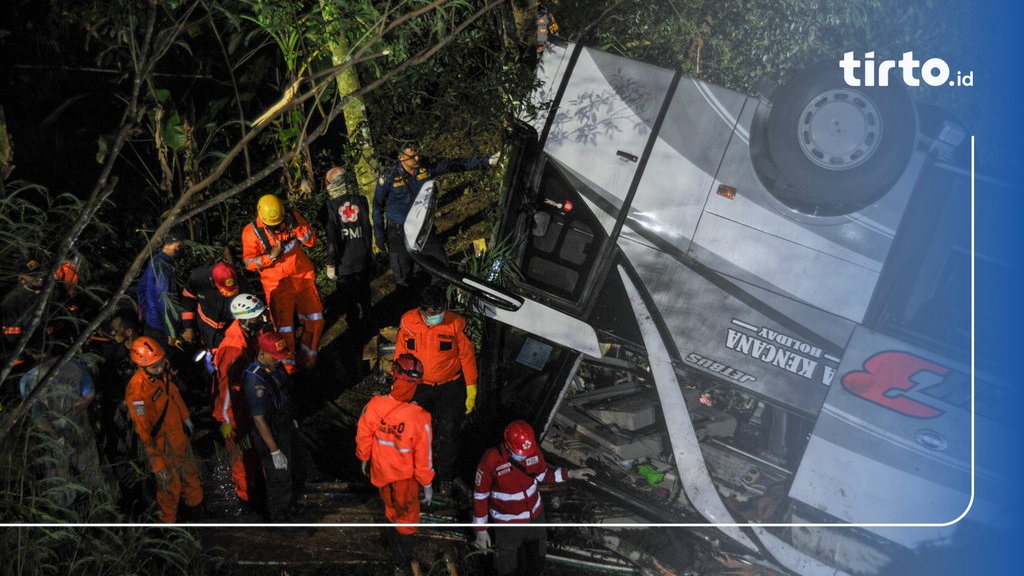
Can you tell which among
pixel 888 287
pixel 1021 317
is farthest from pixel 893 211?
pixel 1021 317

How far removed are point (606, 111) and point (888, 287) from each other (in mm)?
1874

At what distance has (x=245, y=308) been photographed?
477cm

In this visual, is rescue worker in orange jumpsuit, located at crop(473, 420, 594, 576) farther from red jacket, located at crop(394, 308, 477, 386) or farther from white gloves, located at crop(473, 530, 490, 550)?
red jacket, located at crop(394, 308, 477, 386)

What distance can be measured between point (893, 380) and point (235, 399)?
12.5ft

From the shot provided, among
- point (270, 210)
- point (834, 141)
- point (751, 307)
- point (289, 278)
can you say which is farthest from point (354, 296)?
point (834, 141)

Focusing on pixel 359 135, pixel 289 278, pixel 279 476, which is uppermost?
pixel 359 135

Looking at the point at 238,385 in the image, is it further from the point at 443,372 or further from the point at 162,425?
the point at 443,372

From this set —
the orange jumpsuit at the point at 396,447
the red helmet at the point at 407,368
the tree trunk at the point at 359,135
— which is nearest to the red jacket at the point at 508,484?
the orange jumpsuit at the point at 396,447

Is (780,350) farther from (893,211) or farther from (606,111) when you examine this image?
(606,111)

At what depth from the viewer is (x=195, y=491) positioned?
4738mm

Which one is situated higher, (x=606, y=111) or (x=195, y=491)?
(x=606, y=111)

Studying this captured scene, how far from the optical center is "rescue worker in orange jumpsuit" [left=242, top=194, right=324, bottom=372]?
17.9ft

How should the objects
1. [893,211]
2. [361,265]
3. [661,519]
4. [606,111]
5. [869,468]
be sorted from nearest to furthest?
[893,211] < [869,468] < [606,111] < [661,519] < [361,265]

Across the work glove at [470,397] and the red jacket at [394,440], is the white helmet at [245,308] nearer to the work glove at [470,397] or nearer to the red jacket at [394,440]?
the red jacket at [394,440]
